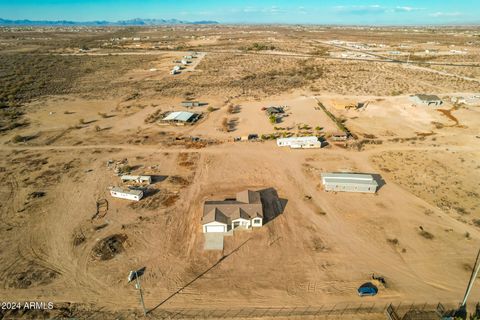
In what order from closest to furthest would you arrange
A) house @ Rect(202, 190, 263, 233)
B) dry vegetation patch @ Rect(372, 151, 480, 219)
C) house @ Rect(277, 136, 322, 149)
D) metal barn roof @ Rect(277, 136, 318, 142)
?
house @ Rect(202, 190, 263, 233)
dry vegetation patch @ Rect(372, 151, 480, 219)
house @ Rect(277, 136, 322, 149)
metal barn roof @ Rect(277, 136, 318, 142)

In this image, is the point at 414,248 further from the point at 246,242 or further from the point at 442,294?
the point at 246,242

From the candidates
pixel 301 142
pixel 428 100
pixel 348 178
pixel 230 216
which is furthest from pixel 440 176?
pixel 428 100

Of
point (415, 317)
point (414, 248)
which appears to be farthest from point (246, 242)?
point (414, 248)

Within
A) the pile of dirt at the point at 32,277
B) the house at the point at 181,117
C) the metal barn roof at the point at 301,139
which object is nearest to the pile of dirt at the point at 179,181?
the pile of dirt at the point at 32,277

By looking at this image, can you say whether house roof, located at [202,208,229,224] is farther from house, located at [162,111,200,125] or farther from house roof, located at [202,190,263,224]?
house, located at [162,111,200,125]

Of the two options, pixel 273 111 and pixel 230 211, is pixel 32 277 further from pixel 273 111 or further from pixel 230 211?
pixel 273 111

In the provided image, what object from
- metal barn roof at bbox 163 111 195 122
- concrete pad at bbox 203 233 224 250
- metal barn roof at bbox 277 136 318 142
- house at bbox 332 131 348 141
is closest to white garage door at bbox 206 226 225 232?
concrete pad at bbox 203 233 224 250
